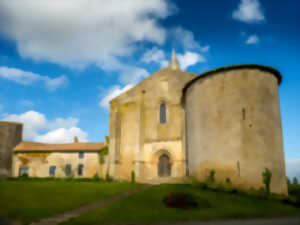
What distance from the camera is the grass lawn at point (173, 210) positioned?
40.3ft

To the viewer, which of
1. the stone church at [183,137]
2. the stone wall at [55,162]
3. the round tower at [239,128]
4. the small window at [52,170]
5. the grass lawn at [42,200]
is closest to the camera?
the grass lawn at [42,200]

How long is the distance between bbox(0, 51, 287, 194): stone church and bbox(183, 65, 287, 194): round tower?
0.07 meters

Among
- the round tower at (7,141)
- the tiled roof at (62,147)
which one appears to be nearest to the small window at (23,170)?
the tiled roof at (62,147)

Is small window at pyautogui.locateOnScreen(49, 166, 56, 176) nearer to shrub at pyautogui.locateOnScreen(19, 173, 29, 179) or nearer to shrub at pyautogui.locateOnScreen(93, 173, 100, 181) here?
shrub at pyautogui.locateOnScreen(19, 173, 29, 179)

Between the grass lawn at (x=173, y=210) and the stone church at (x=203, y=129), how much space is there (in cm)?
315

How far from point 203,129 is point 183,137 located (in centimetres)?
482

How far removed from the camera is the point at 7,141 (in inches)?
1542

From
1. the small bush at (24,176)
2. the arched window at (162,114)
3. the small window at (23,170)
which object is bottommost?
the small bush at (24,176)

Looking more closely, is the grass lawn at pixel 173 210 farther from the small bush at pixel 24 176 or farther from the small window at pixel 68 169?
the small bush at pixel 24 176

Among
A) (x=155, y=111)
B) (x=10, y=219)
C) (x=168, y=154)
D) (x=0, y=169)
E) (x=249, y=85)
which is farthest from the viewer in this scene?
(x=0, y=169)

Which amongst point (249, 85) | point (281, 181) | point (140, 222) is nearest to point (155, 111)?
point (249, 85)

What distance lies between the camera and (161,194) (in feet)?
57.9

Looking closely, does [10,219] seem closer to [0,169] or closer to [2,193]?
[2,193]

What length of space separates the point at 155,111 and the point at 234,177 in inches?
484
